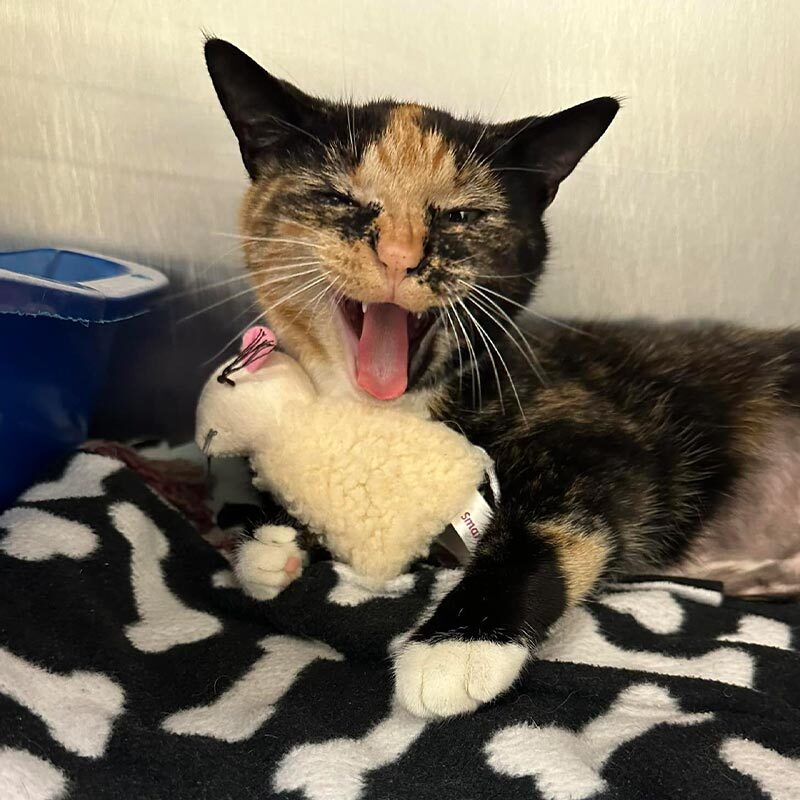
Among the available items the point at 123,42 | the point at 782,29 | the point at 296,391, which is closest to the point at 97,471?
the point at 296,391

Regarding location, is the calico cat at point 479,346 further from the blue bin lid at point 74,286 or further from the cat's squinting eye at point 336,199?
the blue bin lid at point 74,286

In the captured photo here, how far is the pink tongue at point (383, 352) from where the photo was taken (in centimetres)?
94

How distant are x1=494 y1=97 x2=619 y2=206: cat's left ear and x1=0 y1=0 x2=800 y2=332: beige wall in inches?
16.5

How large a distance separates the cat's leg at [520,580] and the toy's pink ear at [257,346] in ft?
1.11

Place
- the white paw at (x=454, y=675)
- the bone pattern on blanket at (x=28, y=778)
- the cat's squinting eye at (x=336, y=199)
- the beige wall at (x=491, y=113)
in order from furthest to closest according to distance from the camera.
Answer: the beige wall at (x=491, y=113) < the cat's squinting eye at (x=336, y=199) < the white paw at (x=454, y=675) < the bone pattern on blanket at (x=28, y=778)

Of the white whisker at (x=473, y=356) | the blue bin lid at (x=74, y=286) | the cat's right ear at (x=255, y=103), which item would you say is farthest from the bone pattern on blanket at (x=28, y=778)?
the cat's right ear at (x=255, y=103)

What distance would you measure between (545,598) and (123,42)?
3.70ft

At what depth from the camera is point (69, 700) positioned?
714 mm

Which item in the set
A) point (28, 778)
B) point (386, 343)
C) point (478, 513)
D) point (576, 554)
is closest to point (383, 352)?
point (386, 343)

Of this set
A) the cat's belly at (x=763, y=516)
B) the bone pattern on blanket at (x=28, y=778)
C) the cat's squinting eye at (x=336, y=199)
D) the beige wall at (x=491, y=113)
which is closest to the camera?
the bone pattern on blanket at (x=28, y=778)

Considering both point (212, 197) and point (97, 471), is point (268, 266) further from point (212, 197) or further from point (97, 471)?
point (212, 197)

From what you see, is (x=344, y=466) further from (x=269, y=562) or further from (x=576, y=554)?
(x=576, y=554)

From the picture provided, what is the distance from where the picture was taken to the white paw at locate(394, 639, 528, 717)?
72 cm

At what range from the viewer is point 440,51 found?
139cm
